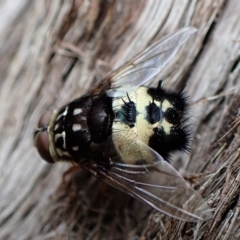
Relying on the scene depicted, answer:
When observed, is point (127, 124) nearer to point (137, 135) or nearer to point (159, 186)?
point (137, 135)

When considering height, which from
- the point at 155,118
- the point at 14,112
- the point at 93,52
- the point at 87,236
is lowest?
the point at 87,236

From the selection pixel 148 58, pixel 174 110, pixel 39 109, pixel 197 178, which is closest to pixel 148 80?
pixel 148 58

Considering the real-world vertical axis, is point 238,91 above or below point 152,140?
above

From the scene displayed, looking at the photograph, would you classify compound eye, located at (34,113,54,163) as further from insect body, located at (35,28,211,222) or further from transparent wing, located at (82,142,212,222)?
transparent wing, located at (82,142,212,222)

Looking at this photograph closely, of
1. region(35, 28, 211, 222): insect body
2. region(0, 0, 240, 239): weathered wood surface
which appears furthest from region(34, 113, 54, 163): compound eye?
region(0, 0, 240, 239): weathered wood surface

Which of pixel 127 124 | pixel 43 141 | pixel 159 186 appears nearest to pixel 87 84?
pixel 43 141

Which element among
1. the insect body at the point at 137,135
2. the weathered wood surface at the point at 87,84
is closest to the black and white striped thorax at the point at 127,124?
the insect body at the point at 137,135

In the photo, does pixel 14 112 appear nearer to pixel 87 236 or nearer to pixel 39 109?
pixel 39 109
